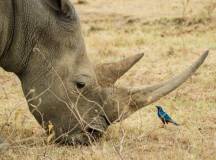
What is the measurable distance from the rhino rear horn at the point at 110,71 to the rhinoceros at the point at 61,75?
77 millimetres

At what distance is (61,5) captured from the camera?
634cm

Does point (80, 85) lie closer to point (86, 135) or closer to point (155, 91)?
point (86, 135)

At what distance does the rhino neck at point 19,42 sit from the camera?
20.7 ft

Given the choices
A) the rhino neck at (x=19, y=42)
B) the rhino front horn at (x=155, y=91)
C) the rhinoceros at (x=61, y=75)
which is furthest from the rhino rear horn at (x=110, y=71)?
the rhino neck at (x=19, y=42)

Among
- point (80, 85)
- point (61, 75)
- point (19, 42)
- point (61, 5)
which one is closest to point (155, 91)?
point (80, 85)

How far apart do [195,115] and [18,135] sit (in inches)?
81.6

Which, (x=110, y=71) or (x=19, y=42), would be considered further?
(x=110, y=71)

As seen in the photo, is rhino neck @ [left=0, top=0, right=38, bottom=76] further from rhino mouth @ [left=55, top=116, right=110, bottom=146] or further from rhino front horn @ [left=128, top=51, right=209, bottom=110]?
rhino front horn @ [left=128, top=51, right=209, bottom=110]

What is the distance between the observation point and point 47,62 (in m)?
6.39

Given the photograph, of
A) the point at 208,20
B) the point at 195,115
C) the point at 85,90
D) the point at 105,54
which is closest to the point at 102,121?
the point at 85,90

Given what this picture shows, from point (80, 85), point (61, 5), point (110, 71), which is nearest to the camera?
point (61, 5)

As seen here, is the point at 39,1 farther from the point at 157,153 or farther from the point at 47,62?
the point at 157,153

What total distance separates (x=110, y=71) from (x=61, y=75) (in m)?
0.45

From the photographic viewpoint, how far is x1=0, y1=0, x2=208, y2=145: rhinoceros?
6352 millimetres
